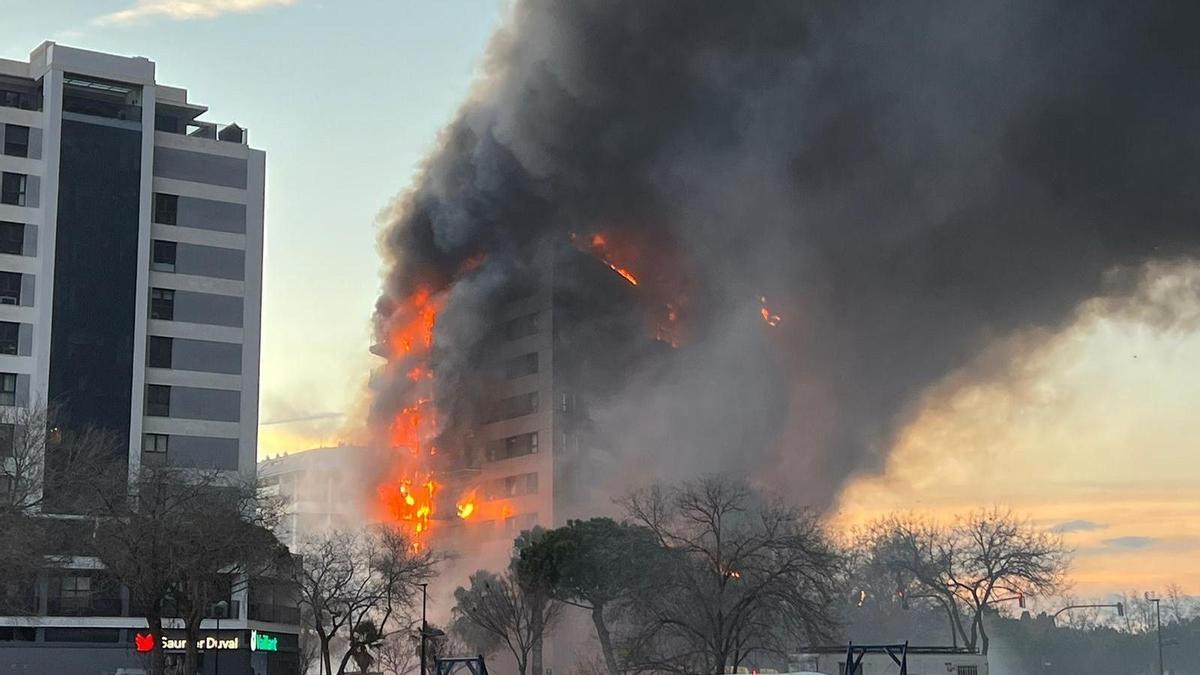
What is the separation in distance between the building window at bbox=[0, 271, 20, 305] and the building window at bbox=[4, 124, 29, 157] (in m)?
8.00

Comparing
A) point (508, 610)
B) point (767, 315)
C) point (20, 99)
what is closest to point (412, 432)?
point (508, 610)

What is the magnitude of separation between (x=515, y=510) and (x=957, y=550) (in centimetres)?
3530

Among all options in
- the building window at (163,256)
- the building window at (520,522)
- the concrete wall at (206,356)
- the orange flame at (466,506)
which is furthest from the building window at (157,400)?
the building window at (520,522)

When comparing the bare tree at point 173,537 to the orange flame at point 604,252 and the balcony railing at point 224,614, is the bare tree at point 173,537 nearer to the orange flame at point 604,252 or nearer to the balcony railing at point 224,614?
the balcony railing at point 224,614

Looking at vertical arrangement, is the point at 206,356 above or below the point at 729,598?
above

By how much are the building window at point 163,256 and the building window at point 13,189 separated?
8.84 metres

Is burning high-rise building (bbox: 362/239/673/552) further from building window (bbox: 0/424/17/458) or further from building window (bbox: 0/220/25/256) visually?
building window (bbox: 0/424/17/458)

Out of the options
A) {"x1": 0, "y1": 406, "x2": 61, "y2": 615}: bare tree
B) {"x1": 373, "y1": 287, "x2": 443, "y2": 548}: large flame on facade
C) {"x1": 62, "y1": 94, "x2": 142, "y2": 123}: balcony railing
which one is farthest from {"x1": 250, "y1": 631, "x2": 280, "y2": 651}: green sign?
{"x1": 62, "y1": 94, "x2": 142, "y2": 123}: balcony railing

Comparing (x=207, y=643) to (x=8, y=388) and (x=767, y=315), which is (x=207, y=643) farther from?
(x=767, y=315)

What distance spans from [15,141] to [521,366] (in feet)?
136

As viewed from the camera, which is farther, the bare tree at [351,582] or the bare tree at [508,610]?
the bare tree at [508,610]

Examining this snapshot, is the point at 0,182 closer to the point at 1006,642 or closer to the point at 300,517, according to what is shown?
the point at 1006,642

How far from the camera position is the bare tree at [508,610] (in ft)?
291

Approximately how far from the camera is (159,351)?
98.7 metres
